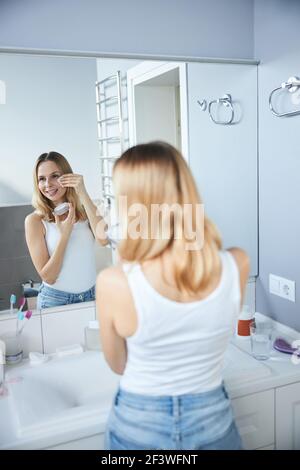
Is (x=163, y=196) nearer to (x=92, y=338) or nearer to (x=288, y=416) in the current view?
(x=92, y=338)

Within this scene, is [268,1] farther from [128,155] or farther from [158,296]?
[158,296]

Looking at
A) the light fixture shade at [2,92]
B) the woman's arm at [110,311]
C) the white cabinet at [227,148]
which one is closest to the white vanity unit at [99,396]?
the woman's arm at [110,311]

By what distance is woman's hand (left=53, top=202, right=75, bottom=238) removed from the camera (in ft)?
5.23

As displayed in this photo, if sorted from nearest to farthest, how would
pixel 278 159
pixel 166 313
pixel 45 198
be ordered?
pixel 166 313 → pixel 45 198 → pixel 278 159

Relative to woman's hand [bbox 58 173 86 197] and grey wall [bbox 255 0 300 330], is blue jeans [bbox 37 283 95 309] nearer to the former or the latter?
woman's hand [bbox 58 173 86 197]

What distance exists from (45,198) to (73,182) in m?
0.11

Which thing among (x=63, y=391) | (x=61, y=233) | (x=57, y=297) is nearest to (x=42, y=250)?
(x=61, y=233)

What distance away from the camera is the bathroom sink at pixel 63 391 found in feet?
4.09

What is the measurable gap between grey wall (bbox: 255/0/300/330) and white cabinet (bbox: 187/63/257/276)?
0.04m

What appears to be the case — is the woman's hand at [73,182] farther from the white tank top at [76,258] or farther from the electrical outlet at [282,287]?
the electrical outlet at [282,287]

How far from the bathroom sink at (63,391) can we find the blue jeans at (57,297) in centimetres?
20

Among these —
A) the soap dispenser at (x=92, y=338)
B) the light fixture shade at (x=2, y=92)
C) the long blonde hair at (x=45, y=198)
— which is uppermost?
the light fixture shade at (x=2, y=92)

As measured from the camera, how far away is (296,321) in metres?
1.74

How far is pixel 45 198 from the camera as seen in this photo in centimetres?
157
